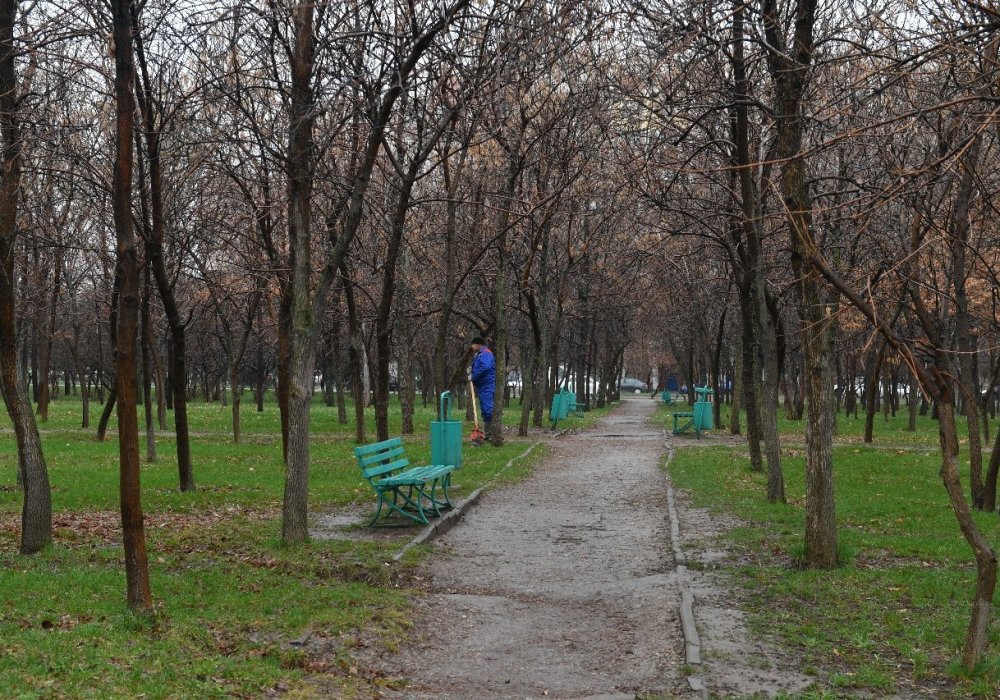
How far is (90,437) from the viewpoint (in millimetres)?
23703

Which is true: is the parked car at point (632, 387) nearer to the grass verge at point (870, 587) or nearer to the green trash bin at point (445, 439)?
the green trash bin at point (445, 439)

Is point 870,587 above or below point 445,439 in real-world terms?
below

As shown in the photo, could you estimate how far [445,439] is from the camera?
15484 mm

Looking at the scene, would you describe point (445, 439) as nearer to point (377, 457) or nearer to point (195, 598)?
point (377, 457)

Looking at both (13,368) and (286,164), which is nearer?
(13,368)

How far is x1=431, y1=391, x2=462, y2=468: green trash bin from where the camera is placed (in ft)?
50.1

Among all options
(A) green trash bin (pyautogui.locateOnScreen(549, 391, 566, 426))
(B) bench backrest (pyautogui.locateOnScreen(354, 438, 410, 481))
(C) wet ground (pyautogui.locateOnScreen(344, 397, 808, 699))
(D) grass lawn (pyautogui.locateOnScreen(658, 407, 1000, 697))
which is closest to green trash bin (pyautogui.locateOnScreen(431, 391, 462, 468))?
(C) wet ground (pyautogui.locateOnScreen(344, 397, 808, 699))

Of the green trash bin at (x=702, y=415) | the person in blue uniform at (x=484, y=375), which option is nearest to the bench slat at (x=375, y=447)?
the person in blue uniform at (x=484, y=375)

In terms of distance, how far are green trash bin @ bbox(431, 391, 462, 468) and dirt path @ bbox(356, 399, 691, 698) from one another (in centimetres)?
153

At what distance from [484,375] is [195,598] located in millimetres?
13106

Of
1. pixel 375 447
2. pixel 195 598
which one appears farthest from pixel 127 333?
pixel 375 447

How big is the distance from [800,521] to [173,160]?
31.7 ft

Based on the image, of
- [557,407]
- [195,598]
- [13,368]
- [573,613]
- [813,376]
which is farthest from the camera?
[557,407]

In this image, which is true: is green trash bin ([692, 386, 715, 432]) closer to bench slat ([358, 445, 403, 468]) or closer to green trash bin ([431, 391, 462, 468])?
green trash bin ([431, 391, 462, 468])
